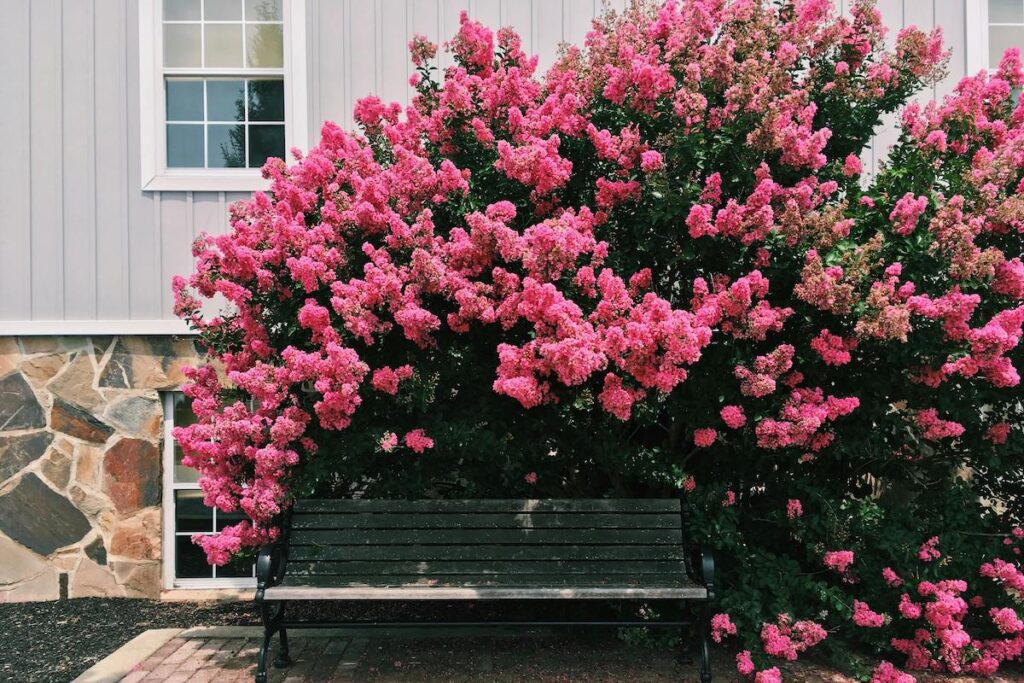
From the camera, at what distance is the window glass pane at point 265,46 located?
5590 millimetres

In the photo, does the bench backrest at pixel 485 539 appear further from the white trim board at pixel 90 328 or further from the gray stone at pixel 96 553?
the gray stone at pixel 96 553

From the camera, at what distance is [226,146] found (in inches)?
221

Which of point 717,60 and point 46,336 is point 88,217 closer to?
→ point 46,336

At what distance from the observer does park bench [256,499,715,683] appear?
399 cm

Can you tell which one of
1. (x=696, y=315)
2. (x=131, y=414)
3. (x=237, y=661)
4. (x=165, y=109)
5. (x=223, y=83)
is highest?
(x=223, y=83)

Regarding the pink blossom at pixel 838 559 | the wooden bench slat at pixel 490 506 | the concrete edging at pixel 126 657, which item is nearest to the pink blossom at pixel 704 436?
the wooden bench slat at pixel 490 506

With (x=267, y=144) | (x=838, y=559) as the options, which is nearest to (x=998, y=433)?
(x=838, y=559)

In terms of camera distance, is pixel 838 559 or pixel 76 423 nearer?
pixel 838 559

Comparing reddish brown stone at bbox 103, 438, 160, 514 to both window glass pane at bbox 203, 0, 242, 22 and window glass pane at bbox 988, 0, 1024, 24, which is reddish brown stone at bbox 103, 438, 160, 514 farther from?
window glass pane at bbox 988, 0, 1024, 24

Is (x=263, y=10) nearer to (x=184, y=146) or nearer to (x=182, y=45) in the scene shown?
(x=182, y=45)

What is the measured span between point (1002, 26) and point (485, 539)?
525 centimetres

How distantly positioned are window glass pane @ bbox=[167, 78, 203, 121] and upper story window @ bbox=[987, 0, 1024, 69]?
5.75 metres

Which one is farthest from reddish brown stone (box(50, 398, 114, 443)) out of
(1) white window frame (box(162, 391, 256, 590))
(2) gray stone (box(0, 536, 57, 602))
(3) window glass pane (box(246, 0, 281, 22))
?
(3) window glass pane (box(246, 0, 281, 22))

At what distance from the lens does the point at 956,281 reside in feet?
11.8
